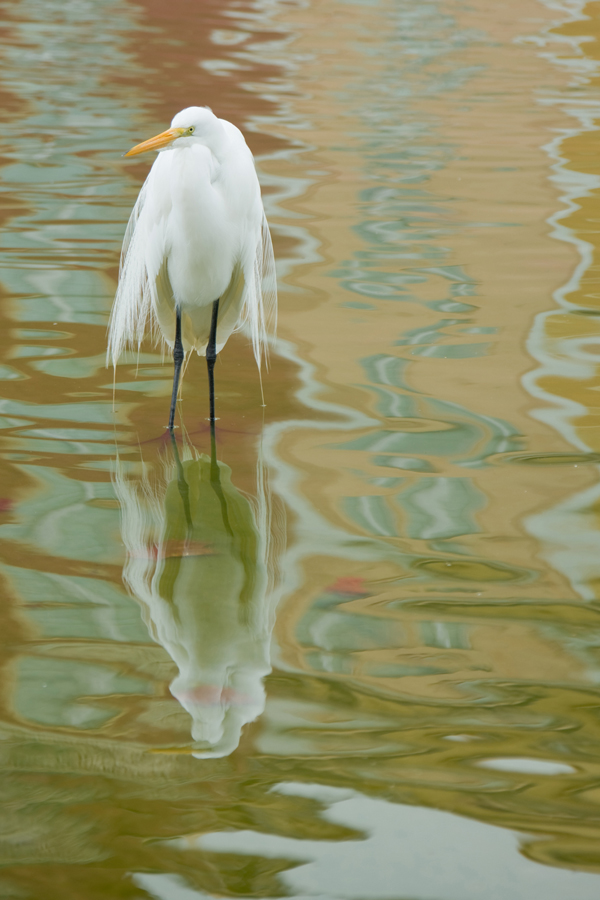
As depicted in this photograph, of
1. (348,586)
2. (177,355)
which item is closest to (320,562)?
(348,586)

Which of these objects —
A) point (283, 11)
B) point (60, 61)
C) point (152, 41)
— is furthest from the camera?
point (283, 11)

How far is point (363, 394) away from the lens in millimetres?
3176

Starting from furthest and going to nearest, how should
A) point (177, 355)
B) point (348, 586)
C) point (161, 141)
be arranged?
point (177, 355) → point (161, 141) → point (348, 586)

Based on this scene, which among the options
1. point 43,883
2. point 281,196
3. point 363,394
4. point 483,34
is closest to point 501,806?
point 43,883

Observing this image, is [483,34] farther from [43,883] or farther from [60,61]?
[43,883]

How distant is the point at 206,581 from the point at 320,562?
0.26 m

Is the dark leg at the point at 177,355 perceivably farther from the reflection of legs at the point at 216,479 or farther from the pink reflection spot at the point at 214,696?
the pink reflection spot at the point at 214,696

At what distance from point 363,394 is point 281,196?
2.24 m

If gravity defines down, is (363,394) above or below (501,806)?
below

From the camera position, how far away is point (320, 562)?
2.30m

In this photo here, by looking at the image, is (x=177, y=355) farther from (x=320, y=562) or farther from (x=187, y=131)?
(x=320, y=562)

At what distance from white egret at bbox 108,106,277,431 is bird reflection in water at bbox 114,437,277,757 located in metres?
0.32

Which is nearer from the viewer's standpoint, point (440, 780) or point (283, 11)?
point (440, 780)

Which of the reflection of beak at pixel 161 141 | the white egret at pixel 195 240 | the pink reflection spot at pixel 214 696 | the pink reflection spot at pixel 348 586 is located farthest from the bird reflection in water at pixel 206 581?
the reflection of beak at pixel 161 141
